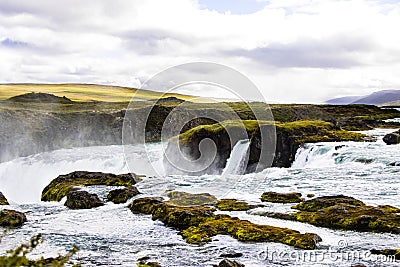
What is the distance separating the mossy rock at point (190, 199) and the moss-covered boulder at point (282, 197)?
9.10 ft

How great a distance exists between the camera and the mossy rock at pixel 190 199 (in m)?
23.1

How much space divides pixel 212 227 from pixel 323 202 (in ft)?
20.6

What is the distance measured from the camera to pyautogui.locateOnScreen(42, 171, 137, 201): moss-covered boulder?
29047 millimetres

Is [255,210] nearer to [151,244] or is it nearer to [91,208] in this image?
[151,244]

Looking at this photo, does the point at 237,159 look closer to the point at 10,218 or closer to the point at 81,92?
the point at 10,218

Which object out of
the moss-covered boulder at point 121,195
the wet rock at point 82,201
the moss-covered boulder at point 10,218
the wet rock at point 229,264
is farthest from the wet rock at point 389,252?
the wet rock at point 82,201

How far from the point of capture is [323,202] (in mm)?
21281

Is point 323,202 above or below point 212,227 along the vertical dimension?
above

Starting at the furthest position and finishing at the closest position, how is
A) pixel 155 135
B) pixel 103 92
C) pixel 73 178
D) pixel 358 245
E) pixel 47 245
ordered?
1. pixel 103 92
2. pixel 155 135
3. pixel 73 178
4. pixel 47 245
5. pixel 358 245

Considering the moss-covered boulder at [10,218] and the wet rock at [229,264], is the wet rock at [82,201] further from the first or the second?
the wet rock at [229,264]

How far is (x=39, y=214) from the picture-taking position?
22984 millimetres

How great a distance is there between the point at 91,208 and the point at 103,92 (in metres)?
123

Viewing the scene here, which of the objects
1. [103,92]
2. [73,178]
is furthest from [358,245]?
[103,92]

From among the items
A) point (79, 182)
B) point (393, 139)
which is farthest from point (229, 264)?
point (393, 139)
